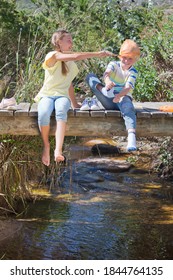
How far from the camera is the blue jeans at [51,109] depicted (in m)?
5.06

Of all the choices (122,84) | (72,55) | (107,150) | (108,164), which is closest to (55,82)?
(72,55)

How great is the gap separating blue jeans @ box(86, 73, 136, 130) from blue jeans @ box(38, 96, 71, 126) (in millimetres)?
436

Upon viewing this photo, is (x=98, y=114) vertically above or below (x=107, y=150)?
above

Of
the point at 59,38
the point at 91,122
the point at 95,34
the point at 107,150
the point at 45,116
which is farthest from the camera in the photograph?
the point at 95,34

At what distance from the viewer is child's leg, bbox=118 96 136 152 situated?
509 cm

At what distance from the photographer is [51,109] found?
511 centimetres

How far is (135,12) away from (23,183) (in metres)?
5.04

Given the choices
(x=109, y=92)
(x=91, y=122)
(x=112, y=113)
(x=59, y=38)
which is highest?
(x=59, y=38)

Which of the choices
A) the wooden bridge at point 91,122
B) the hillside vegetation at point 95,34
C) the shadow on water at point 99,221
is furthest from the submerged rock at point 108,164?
the wooden bridge at point 91,122

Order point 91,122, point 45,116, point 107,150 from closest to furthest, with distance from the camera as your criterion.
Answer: point 45,116 → point 91,122 → point 107,150

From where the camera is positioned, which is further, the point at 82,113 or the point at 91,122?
the point at 91,122

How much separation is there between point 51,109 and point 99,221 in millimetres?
2259

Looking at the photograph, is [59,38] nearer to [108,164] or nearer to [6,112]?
[6,112]
